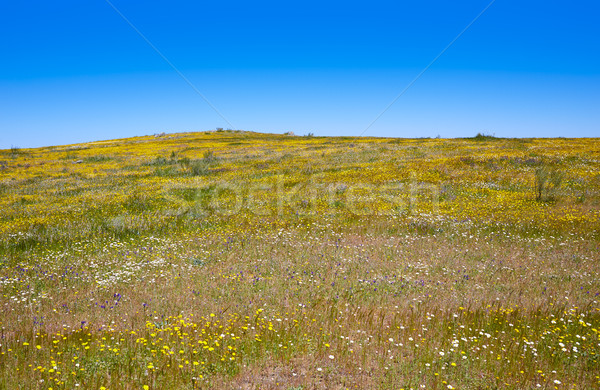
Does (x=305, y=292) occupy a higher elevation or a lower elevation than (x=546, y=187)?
lower

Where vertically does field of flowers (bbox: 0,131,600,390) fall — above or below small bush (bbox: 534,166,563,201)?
below

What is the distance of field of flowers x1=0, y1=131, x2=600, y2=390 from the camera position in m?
4.75

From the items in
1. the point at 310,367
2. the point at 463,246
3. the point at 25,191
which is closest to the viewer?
the point at 310,367

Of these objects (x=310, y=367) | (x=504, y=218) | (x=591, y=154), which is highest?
(x=591, y=154)

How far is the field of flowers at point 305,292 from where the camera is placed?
4750mm

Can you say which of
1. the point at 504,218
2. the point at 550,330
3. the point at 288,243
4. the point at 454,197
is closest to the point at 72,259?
the point at 288,243

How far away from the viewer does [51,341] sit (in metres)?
5.29

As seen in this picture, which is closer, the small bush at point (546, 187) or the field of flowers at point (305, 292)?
the field of flowers at point (305, 292)

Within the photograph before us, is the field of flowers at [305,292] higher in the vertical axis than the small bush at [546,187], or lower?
lower

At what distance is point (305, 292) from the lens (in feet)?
23.7

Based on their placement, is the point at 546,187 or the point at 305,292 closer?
the point at 305,292

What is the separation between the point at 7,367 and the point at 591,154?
3632 centimetres

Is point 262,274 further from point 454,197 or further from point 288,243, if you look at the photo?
point 454,197

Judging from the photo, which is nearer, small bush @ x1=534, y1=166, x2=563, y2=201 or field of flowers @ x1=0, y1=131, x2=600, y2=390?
field of flowers @ x1=0, y1=131, x2=600, y2=390
